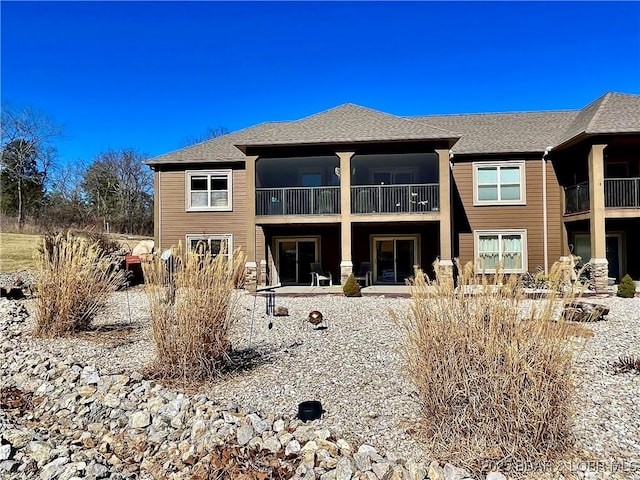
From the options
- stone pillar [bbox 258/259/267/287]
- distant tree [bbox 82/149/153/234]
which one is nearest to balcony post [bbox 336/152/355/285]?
stone pillar [bbox 258/259/267/287]

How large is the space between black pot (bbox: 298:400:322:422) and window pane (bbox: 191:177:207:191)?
13.6 metres

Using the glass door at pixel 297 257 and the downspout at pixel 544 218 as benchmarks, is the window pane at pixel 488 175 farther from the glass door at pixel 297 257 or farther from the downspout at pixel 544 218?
the glass door at pixel 297 257

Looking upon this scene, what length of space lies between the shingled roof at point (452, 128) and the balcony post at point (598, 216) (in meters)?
0.83

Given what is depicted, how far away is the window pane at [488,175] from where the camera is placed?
1541 centimetres

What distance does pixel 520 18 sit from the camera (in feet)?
35.5

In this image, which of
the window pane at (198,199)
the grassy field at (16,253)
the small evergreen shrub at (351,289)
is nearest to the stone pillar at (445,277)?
the small evergreen shrub at (351,289)

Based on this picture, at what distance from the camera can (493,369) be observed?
3039 millimetres

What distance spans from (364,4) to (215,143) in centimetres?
904

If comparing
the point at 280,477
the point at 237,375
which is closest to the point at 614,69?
the point at 237,375

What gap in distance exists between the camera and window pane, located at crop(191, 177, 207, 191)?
53.6ft

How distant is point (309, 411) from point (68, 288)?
5038 millimetres

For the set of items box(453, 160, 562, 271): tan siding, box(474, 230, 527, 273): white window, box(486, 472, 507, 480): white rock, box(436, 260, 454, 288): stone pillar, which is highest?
box(453, 160, 562, 271): tan siding

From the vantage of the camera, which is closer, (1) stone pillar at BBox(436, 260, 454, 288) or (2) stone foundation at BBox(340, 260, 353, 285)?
(1) stone pillar at BBox(436, 260, 454, 288)

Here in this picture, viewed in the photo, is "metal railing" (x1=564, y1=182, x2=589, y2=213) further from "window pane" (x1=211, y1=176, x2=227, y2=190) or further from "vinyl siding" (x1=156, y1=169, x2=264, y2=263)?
"window pane" (x1=211, y1=176, x2=227, y2=190)
